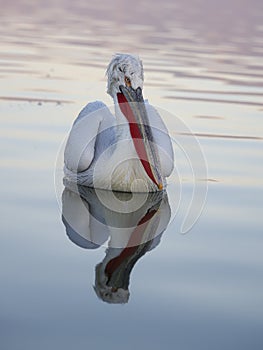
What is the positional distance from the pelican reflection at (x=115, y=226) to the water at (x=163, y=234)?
0.05 m

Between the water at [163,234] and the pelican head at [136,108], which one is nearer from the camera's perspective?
the water at [163,234]

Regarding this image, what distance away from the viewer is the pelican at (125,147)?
19.2ft

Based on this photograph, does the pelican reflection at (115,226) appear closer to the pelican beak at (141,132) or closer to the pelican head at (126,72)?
the pelican beak at (141,132)

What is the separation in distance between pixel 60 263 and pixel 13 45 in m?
8.21

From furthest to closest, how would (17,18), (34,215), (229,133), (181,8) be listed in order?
(181,8), (17,18), (229,133), (34,215)

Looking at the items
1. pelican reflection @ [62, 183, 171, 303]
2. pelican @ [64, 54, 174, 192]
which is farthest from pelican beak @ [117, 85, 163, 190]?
pelican reflection @ [62, 183, 171, 303]

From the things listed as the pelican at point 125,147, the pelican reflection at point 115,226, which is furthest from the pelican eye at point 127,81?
the pelican reflection at point 115,226

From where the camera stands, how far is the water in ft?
12.1

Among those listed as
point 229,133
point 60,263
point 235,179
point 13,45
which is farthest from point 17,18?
point 60,263

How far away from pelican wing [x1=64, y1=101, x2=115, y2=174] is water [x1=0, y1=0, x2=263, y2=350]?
0.65 ft

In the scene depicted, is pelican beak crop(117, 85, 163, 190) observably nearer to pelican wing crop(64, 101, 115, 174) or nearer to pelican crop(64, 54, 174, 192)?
pelican crop(64, 54, 174, 192)

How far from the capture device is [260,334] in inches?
144

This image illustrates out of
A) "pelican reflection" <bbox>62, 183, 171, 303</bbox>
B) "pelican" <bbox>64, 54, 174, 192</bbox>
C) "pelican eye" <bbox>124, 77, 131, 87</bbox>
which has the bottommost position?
"pelican reflection" <bbox>62, 183, 171, 303</bbox>

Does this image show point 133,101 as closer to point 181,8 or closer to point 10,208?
point 10,208
